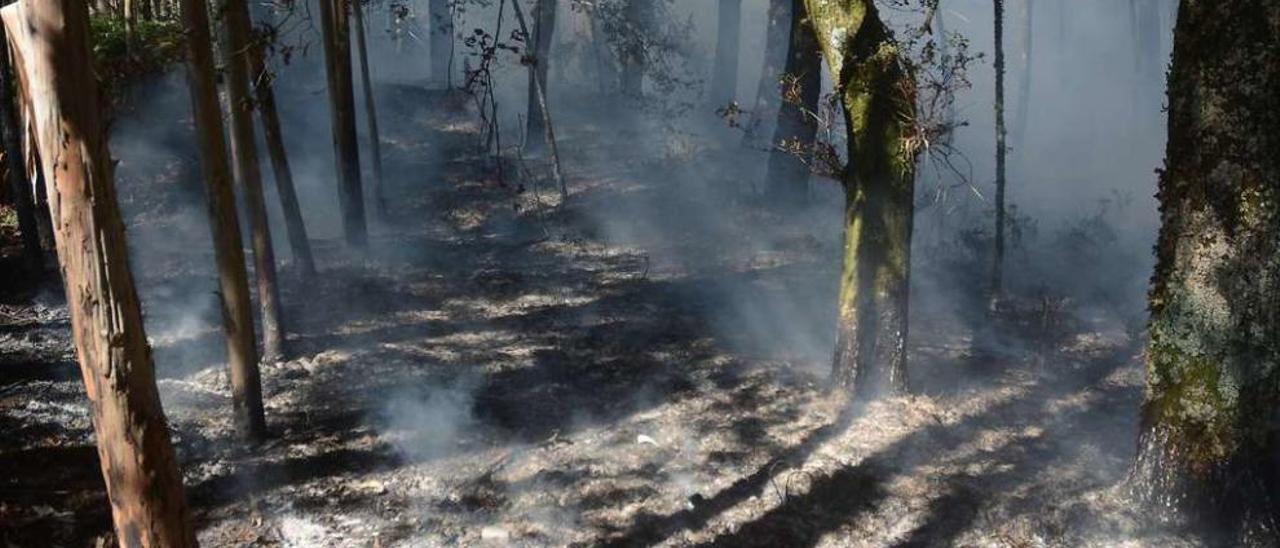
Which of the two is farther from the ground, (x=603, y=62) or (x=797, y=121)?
(x=603, y=62)

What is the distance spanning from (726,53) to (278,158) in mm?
14543

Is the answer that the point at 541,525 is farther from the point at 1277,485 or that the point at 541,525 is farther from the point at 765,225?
the point at 765,225

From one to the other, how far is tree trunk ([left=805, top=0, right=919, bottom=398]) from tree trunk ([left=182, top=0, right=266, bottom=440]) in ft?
14.6

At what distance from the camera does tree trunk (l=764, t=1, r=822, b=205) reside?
43.6 feet

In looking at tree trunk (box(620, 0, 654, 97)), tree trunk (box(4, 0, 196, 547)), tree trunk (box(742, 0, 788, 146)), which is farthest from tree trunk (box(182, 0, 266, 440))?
tree trunk (box(620, 0, 654, 97))

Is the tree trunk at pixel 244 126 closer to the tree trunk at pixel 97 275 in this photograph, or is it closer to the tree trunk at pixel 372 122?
the tree trunk at pixel 97 275

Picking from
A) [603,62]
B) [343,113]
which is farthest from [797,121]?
[603,62]

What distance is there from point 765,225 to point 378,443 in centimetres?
810

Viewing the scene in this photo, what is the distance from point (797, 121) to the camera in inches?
565

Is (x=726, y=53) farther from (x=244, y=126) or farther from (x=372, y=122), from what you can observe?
(x=244, y=126)

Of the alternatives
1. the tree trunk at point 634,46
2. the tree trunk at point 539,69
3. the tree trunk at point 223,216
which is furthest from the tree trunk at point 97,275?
the tree trunk at point 634,46

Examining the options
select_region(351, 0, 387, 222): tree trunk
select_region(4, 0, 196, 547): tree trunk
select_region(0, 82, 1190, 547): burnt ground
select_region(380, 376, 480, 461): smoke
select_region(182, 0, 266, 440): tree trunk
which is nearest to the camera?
select_region(4, 0, 196, 547): tree trunk

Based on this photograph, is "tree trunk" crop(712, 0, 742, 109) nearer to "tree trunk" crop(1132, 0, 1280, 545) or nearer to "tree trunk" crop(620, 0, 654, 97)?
"tree trunk" crop(620, 0, 654, 97)

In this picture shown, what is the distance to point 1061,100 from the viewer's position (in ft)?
117
